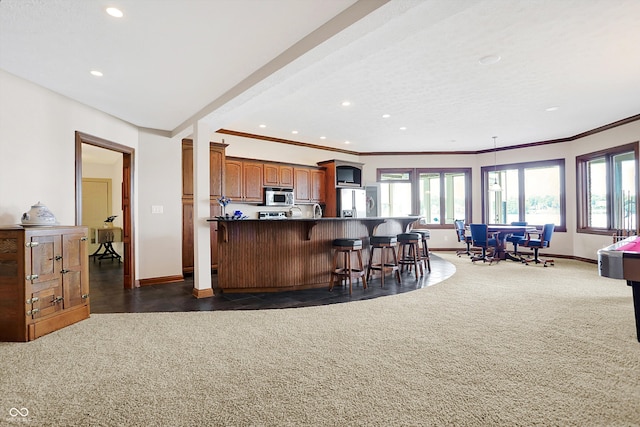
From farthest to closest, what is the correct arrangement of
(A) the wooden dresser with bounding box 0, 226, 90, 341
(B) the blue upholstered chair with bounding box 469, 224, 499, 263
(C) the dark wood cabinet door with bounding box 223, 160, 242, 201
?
(B) the blue upholstered chair with bounding box 469, 224, 499, 263, (C) the dark wood cabinet door with bounding box 223, 160, 242, 201, (A) the wooden dresser with bounding box 0, 226, 90, 341

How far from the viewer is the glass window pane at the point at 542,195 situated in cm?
781

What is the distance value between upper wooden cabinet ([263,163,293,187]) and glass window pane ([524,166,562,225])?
614cm

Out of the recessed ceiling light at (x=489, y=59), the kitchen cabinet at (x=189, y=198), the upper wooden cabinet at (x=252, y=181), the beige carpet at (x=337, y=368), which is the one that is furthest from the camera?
the upper wooden cabinet at (x=252, y=181)

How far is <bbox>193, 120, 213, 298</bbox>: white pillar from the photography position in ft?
14.2

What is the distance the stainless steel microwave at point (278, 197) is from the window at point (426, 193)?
323cm

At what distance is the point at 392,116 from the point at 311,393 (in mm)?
4988

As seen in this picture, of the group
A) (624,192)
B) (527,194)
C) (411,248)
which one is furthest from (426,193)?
(624,192)

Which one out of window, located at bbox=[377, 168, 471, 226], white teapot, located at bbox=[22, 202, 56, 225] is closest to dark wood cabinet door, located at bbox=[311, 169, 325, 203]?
window, located at bbox=[377, 168, 471, 226]

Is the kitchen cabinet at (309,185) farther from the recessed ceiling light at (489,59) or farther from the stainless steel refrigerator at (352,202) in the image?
the recessed ceiling light at (489,59)

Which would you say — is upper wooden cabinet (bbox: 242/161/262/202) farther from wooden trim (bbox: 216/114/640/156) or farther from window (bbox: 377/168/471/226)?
window (bbox: 377/168/471/226)

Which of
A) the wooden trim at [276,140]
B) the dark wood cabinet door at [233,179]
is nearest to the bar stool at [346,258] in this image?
the dark wood cabinet door at [233,179]

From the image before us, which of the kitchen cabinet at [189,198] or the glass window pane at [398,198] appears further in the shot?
the glass window pane at [398,198]

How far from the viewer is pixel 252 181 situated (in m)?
6.55

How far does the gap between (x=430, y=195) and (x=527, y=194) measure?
239 centimetres
